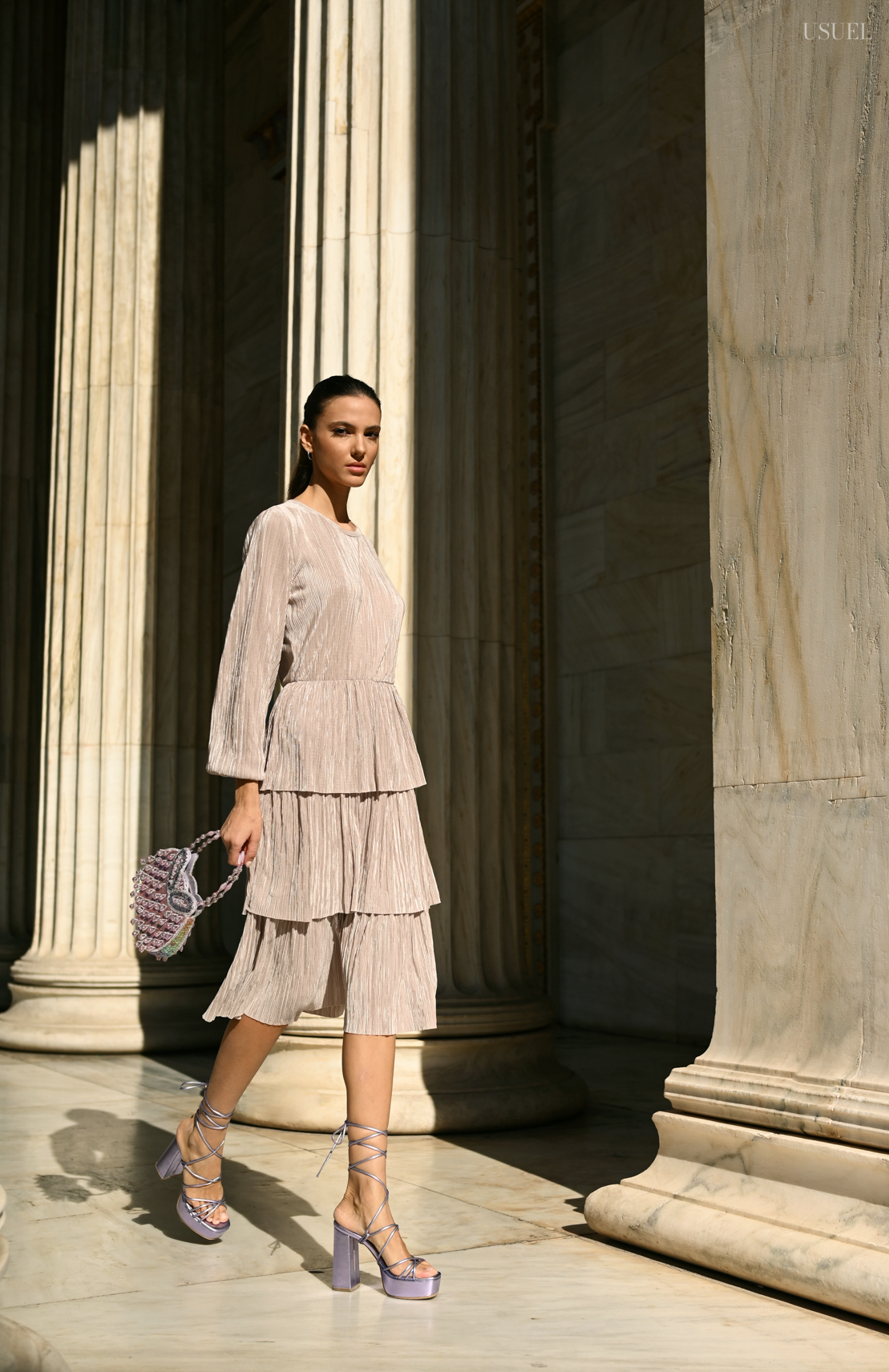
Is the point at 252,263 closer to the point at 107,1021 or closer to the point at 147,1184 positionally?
the point at 107,1021

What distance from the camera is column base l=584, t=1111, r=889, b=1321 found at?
11.7 ft

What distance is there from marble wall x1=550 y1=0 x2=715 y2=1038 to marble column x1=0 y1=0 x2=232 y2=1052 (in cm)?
270

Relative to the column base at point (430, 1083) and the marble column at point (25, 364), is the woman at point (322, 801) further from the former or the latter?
the marble column at point (25, 364)

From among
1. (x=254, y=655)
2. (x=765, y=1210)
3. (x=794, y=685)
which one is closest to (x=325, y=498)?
(x=254, y=655)

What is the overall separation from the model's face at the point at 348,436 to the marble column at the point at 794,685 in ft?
3.50

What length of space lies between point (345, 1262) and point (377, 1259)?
3.6 inches

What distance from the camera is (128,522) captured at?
10.1 metres

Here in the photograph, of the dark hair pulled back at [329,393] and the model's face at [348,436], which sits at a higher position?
the dark hair pulled back at [329,393]

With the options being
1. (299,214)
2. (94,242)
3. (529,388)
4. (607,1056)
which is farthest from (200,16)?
(607,1056)

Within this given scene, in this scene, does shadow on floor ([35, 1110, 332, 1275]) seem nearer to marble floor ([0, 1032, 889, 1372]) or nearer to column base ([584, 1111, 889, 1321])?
marble floor ([0, 1032, 889, 1372])

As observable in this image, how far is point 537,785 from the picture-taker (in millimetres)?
11094

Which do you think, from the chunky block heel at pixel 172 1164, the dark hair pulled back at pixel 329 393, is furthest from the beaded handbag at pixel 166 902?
the dark hair pulled back at pixel 329 393

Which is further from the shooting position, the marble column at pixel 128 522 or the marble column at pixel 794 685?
the marble column at pixel 128 522

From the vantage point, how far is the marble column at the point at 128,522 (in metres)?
9.78
